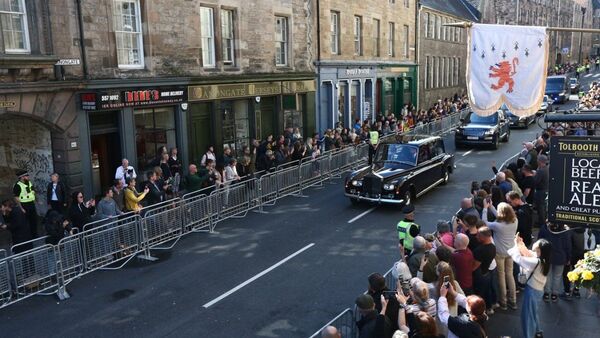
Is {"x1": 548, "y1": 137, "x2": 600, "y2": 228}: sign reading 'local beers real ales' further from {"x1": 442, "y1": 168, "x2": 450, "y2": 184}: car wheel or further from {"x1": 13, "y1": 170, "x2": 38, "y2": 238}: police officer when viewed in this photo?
{"x1": 442, "y1": 168, "x2": 450, "y2": 184}: car wheel

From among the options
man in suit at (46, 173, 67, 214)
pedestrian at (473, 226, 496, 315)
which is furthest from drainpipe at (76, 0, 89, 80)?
pedestrian at (473, 226, 496, 315)

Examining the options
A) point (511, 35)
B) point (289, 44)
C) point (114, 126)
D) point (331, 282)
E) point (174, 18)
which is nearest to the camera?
point (511, 35)

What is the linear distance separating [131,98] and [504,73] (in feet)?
37.7

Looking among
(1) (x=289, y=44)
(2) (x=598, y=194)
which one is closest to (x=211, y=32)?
(1) (x=289, y=44)

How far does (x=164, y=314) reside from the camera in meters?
8.92

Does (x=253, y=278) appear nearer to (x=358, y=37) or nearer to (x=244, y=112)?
(x=244, y=112)

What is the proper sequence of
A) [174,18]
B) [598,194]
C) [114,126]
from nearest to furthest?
[598,194] < [114,126] < [174,18]

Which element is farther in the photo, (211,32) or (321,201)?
(211,32)

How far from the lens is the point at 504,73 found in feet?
28.1

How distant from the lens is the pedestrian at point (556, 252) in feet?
28.0

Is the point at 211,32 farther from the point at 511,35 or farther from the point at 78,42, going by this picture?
the point at 511,35

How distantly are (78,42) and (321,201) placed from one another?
27.6 ft

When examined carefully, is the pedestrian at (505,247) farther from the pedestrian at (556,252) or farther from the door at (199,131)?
the door at (199,131)

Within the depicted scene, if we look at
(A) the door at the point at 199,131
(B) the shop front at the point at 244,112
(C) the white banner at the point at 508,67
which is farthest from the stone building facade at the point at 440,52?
(C) the white banner at the point at 508,67
